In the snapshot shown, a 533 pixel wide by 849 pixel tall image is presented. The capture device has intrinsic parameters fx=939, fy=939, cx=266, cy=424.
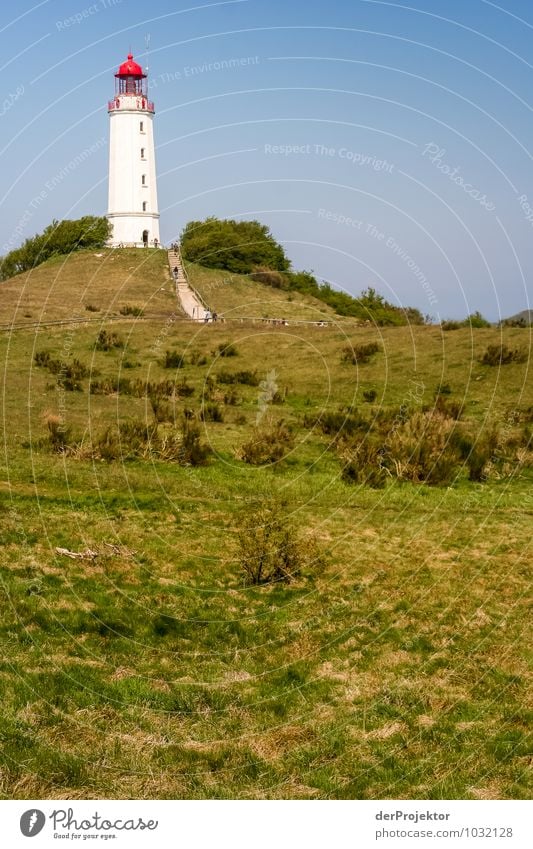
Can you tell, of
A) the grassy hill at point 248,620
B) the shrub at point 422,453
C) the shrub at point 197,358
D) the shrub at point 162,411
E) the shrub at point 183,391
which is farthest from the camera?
the shrub at point 197,358

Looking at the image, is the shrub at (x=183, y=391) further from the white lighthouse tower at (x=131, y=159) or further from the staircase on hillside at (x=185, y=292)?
the white lighthouse tower at (x=131, y=159)

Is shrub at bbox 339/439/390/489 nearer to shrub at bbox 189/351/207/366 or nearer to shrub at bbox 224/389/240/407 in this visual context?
shrub at bbox 224/389/240/407

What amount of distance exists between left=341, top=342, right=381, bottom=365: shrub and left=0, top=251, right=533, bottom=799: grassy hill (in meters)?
7.14

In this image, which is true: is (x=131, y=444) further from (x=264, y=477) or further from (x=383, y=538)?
(x=383, y=538)

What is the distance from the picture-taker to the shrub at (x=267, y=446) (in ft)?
69.1

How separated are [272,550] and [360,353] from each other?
21.5 metres

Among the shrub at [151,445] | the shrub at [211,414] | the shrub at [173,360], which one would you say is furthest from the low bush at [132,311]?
the shrub at [151,445]

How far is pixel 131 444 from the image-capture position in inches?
834

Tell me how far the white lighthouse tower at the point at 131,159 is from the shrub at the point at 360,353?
3453cm

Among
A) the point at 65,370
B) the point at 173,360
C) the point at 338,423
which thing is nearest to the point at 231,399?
the point at 338,423

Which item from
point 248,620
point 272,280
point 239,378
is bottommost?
point 248,620

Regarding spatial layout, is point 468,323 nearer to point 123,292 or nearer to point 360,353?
point 360,353

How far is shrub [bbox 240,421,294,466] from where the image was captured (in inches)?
829

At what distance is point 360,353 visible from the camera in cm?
3453
